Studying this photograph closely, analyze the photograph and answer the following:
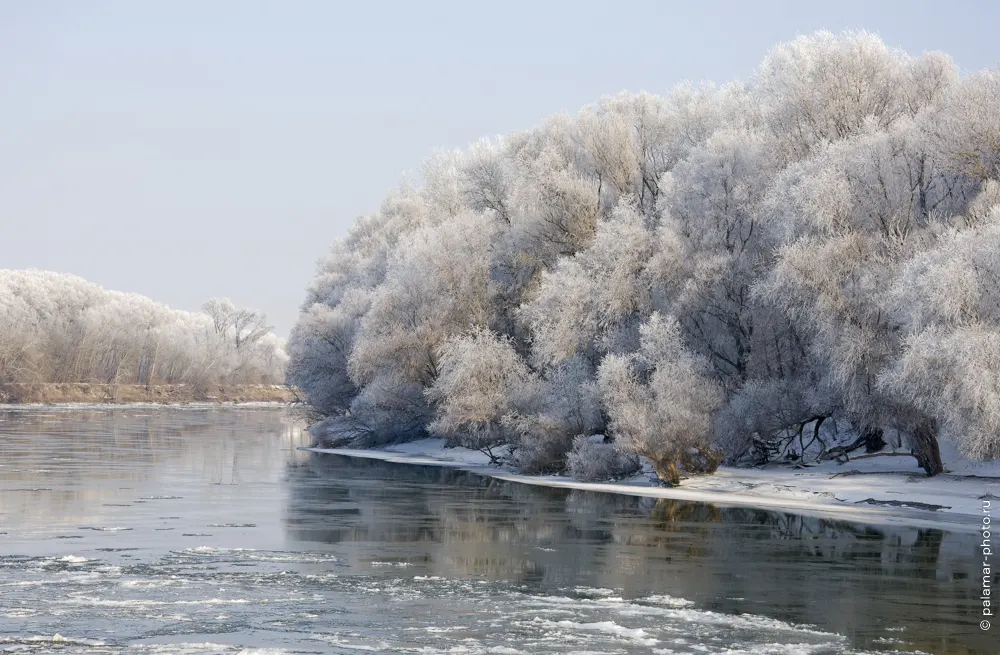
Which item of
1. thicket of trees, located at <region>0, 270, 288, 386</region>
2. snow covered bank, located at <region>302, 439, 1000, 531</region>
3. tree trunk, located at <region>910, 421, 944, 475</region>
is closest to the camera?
snow covered bank, located at <region>302, 439, 1000, 531</region>

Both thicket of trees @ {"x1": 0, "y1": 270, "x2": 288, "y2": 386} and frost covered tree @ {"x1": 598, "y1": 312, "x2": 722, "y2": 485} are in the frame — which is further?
thicket of trees @ {"x1": 0, "y1": 270, "x2": 288, "y2": 386}

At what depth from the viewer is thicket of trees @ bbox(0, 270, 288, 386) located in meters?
122

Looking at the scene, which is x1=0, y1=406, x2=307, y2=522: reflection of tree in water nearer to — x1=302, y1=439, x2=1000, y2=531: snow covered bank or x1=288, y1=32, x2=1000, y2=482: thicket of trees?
x1=288, y1=32, x2=1000, y2=482: thicket of trees

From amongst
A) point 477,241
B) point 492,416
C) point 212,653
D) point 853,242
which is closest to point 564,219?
point 477,241

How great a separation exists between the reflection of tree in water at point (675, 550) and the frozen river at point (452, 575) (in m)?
0.08

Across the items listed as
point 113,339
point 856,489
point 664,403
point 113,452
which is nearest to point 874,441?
point 856,489

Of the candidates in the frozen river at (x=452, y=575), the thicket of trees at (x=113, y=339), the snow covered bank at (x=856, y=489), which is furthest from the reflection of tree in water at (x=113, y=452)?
the thicket of trees at (x=113, y=339)

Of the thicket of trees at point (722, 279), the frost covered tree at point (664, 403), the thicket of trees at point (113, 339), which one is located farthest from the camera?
the thicket of trees at point (113, 339)

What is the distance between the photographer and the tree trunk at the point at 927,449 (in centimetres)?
3206

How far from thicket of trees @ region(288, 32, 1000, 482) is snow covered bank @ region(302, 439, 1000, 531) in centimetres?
95

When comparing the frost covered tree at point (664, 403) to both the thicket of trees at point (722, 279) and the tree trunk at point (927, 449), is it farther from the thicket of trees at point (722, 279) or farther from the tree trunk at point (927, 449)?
the tree trunk at point (927, 449)

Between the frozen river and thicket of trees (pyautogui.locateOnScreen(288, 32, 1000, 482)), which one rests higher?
thicket of trees (pyautogui.locateOnScreen(288, 32, 1000, 482))

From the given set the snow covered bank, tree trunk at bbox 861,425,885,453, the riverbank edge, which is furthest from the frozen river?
the riverbank edge

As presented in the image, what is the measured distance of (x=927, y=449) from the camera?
32.4 m
